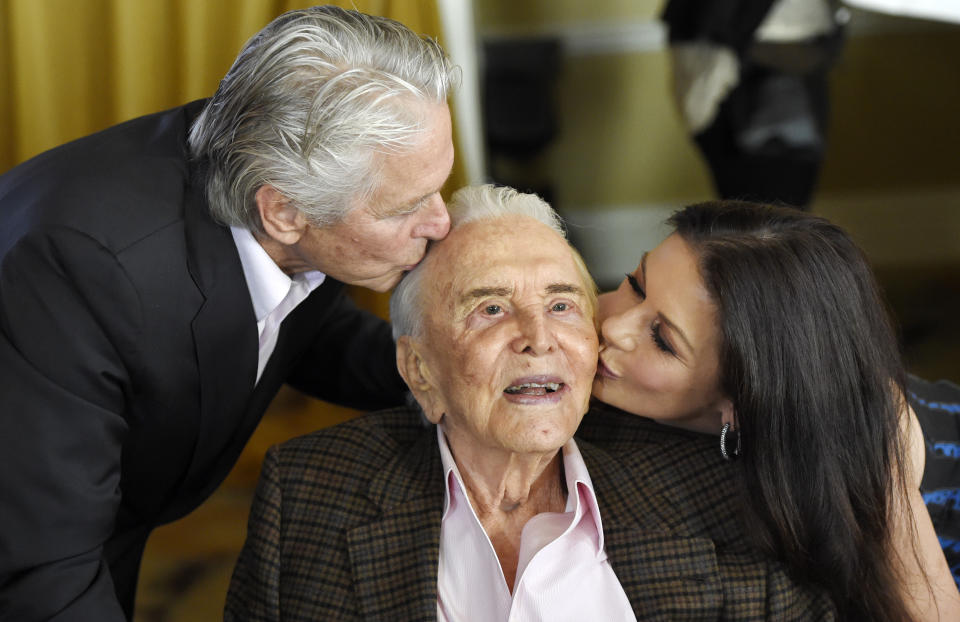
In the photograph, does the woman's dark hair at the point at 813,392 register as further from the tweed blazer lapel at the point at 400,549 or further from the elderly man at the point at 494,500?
the tweed blazer lapel at the point at 400,549

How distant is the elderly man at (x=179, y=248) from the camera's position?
4.87ft

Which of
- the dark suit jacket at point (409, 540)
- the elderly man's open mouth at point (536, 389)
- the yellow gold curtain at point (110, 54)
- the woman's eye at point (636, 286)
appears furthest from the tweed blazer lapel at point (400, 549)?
the yellow gold curtain at point (110, 54)

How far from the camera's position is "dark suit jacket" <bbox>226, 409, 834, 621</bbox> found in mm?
1688

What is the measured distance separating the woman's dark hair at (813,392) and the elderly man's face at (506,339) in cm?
25

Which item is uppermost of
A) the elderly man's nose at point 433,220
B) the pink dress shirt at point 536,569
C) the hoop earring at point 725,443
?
the elderly man's nose at point 433,220

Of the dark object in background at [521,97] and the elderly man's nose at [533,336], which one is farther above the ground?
the elderly man's nose at [533,336]

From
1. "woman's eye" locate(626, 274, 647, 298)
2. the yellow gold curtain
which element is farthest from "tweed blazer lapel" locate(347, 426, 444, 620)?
the yellow gold curtain

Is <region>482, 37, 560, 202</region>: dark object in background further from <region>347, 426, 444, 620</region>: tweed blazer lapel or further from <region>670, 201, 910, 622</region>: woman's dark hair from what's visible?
<region>347, 426, 444, 620</region>: tweed blazer lapel

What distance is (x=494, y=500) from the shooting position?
1795 mm

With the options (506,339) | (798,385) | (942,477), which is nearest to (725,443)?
(798,385)

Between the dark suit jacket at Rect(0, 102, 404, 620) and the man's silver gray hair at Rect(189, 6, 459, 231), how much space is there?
0.11 metres

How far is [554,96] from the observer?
4414mm

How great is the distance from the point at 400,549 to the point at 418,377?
0.30m

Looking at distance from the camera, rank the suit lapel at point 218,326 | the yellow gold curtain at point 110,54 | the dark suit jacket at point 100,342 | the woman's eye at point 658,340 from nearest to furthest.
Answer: the dark suit jacket at point 100,342 → the suit lapel at point 218,326 → the woman's eye at point 658,340 → the yellow gold curtain at point 110,54
